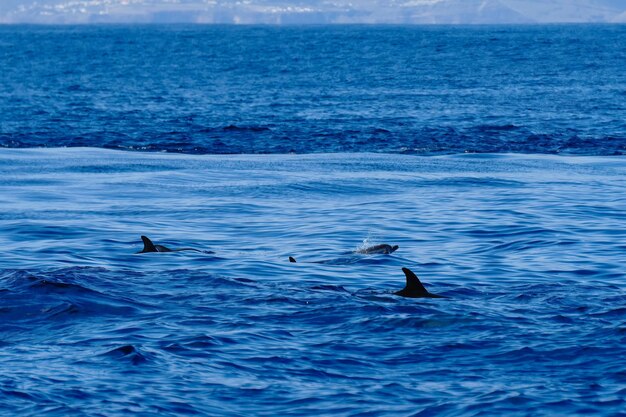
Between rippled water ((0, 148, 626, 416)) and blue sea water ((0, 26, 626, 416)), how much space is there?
0.16ft

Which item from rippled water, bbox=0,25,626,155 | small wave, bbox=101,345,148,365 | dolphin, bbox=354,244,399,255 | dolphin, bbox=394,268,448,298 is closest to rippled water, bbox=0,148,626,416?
small wave, bbox=101,345,148,365

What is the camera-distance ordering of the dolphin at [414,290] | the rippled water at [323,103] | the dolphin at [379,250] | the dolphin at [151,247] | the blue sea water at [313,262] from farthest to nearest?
the rippled water at [323,103] < the dolphin at [379,250] < the dolphin at [151,247] < the dolphin at [414,290] < the blue sea water at [313,262]

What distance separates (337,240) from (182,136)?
22830 millimetres

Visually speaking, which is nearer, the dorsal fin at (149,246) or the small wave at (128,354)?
the small wave at (128,354)

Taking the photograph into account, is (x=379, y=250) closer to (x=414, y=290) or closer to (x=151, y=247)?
(x=151, y=247)

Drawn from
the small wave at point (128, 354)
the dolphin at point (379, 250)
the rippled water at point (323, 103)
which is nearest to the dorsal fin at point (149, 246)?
the dolphin at point (379, 250)

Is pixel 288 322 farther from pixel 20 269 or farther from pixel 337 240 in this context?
pixel 337 240

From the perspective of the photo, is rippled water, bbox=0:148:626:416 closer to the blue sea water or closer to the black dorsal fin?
the blue sea water

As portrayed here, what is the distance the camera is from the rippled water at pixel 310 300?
41.1 feet

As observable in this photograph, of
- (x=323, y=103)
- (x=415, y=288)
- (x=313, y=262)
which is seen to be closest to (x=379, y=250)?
(x=313, y=262)

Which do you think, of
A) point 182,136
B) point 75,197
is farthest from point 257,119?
point 75,197

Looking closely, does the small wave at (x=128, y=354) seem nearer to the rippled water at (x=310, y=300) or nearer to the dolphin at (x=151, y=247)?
the rippled water at (x=310, y=300)

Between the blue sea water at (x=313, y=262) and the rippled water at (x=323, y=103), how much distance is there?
1.06 ft

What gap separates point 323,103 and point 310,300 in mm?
41892
